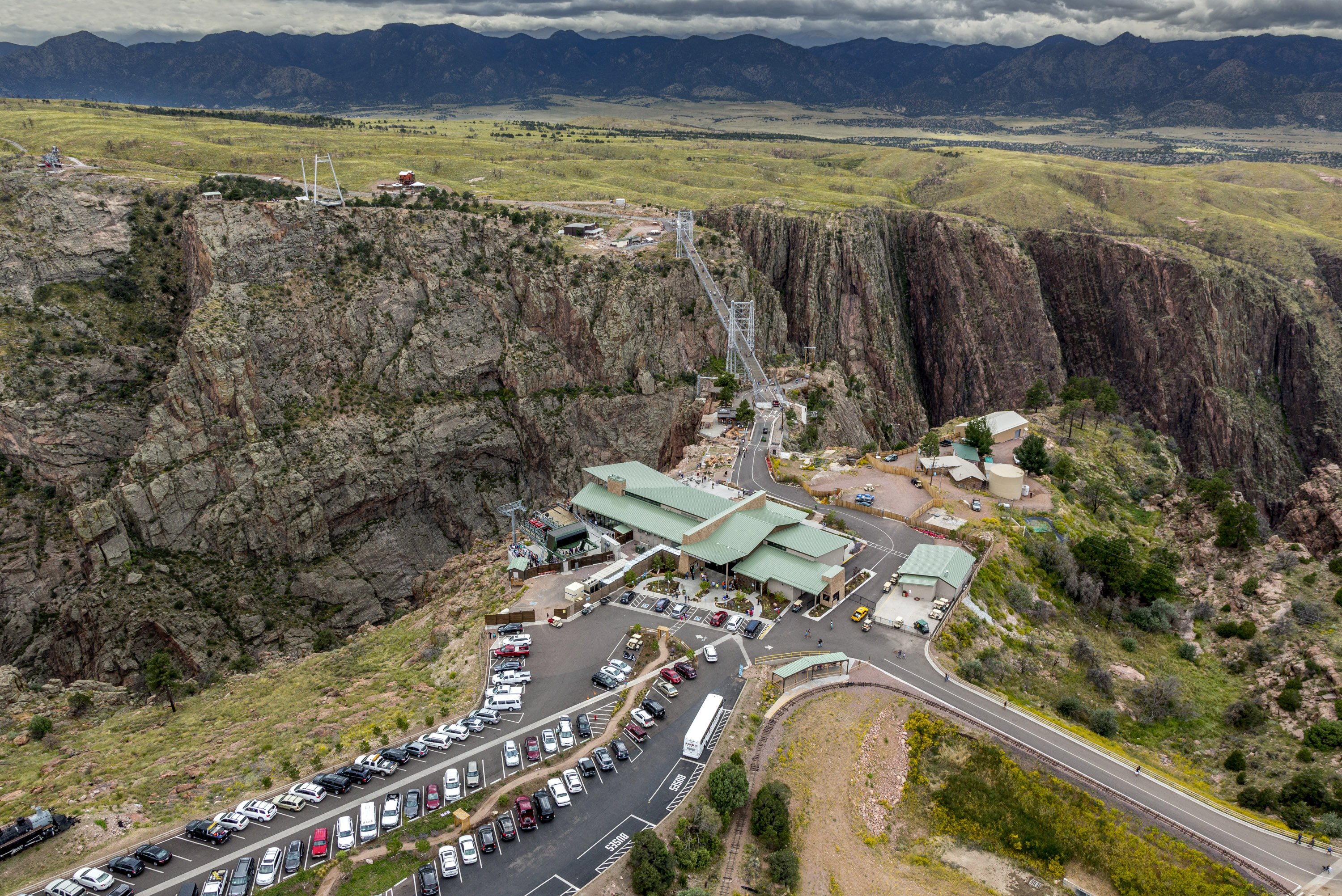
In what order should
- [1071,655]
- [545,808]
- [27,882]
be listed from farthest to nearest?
[1071,655], [545,808], [27,882]

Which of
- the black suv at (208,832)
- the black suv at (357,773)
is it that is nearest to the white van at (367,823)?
the black suv at (357,773)

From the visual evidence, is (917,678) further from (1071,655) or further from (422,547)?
(422,547)

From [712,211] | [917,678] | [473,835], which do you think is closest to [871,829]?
[917,678]

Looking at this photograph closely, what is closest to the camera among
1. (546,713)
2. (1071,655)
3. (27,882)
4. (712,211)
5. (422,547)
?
(27,882)

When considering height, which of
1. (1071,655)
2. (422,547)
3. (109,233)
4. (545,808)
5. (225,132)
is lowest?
(422,547)

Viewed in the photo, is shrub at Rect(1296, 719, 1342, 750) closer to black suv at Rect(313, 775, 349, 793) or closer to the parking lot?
the parking lot

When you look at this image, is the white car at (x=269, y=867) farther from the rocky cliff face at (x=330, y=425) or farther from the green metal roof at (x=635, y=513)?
the rocky cliff face at (x=330, y=425)
